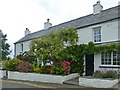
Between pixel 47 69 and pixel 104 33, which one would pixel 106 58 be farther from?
pixel 47 69

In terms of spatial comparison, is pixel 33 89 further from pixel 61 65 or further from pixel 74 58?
pixel 74 58

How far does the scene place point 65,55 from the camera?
19.4m

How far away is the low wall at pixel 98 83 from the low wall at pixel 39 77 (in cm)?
231

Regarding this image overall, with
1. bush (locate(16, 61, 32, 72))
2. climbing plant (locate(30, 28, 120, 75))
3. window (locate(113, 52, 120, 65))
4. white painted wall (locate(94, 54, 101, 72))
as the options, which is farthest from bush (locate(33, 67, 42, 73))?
window (locate(113, 52, 120, 65))

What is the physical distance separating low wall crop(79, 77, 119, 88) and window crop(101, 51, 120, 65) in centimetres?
322

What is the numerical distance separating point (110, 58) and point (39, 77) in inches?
→ 254

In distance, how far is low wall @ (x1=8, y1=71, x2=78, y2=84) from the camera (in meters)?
17.0

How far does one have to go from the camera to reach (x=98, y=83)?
→ 14.3 m

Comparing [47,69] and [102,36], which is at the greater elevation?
[102,36]

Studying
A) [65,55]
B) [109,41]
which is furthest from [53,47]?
[109,41]

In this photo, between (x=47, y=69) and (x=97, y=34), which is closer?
(x=47, y=69)

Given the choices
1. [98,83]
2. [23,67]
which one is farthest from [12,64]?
[98,83]

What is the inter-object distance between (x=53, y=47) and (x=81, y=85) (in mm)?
5065

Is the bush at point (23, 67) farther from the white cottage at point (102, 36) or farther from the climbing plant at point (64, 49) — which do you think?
the white cottage at point (102, 36)
